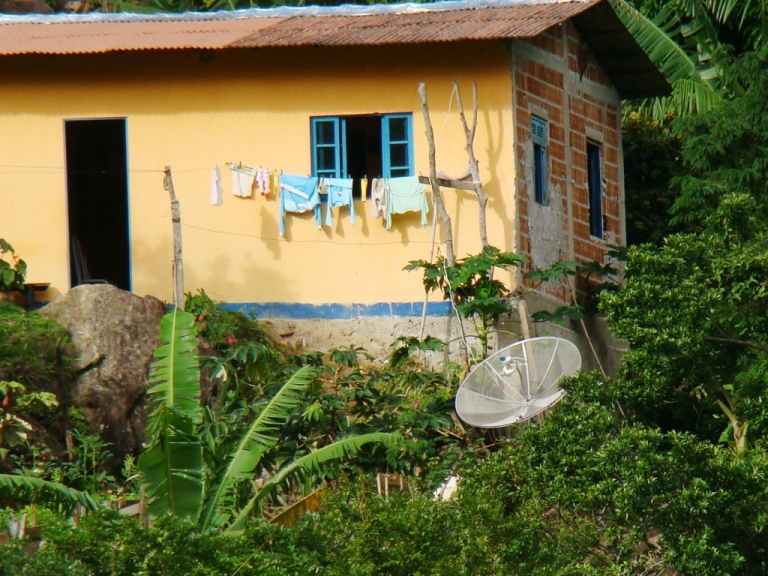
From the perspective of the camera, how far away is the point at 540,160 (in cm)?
1686

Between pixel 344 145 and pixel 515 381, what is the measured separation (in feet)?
14.1

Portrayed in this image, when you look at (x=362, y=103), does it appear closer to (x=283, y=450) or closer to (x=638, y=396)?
(x=283, y=450)

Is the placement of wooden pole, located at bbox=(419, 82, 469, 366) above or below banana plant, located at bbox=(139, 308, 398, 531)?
above

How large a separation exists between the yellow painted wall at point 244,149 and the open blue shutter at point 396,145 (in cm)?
10

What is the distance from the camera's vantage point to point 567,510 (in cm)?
1109


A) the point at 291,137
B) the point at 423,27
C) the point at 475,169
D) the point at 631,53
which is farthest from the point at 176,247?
the point at 631,53

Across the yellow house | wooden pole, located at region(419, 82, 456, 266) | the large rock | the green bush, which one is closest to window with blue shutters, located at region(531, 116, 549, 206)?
the yellow house

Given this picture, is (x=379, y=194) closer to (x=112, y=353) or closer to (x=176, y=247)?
(x=176, y=247)

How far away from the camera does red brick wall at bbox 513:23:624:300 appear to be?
16.3 meters

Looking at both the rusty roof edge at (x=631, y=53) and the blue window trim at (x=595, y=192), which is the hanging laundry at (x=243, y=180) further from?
the blue window trim at (x=595, y=192)

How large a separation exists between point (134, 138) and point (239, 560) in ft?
26.1

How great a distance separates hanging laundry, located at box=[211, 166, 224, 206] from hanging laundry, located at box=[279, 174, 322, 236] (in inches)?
27.1

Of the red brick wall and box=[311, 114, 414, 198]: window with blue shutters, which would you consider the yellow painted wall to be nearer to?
Answer: box=[311, 114, 414, 198]: window with blue shutters

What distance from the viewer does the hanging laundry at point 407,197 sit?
52.4ft
